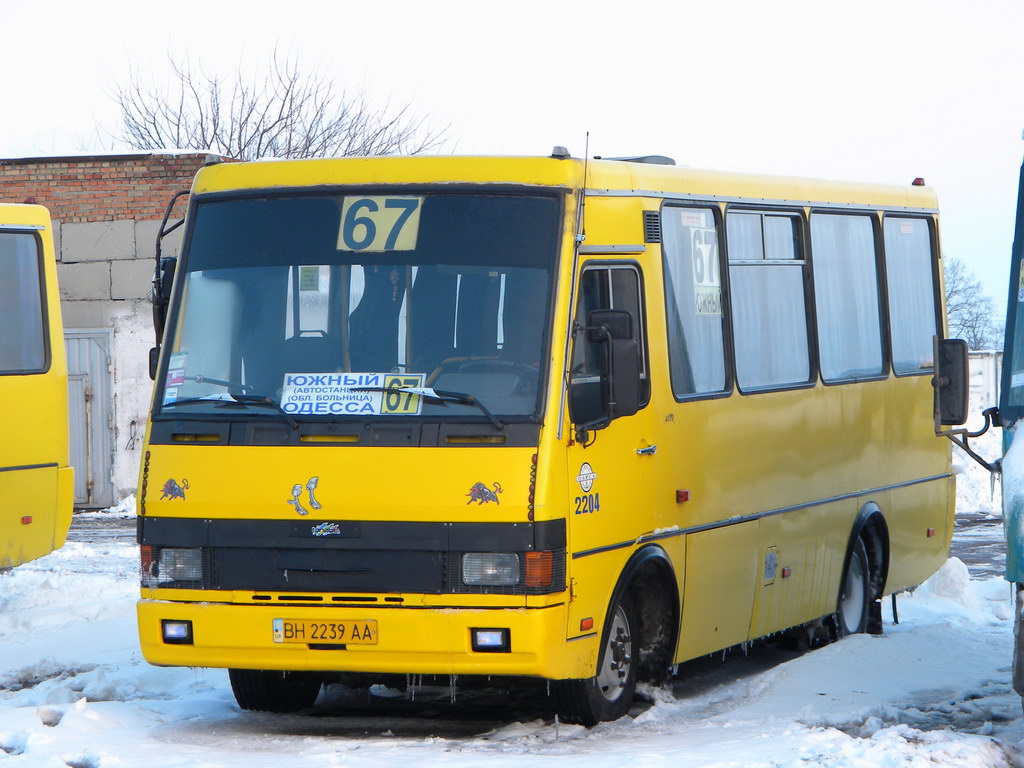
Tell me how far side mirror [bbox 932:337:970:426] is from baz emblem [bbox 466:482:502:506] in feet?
6.64

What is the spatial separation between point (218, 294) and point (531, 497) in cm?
196

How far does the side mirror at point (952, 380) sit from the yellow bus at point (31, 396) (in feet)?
23.7

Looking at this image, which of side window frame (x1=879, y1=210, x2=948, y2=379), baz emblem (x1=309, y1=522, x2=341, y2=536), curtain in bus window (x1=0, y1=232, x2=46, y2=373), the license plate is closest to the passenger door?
the license plate

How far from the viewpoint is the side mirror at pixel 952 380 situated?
7586mm

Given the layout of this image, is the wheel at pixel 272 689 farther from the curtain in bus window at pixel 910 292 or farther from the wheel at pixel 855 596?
the curtain in bus window at pixel 910 292

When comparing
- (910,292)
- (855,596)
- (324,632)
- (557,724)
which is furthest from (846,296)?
(324,632)

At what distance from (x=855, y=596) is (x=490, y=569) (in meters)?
4.91

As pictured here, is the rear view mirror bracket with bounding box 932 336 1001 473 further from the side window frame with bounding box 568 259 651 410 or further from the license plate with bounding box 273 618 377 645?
the license plate with bounding box 273 618 377 645

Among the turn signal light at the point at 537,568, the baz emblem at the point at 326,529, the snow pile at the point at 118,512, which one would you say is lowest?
the snow pile at the point at 118,512

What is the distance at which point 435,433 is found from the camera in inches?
304

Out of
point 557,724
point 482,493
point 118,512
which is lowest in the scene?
point 557,724

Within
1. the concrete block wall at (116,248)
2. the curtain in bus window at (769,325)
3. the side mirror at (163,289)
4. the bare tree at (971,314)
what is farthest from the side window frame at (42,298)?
the bare tree at (971,314)

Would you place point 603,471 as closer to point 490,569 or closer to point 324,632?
point 490,569

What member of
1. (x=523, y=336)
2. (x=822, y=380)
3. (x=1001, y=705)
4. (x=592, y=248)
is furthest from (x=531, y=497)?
(x=822, y=380)
